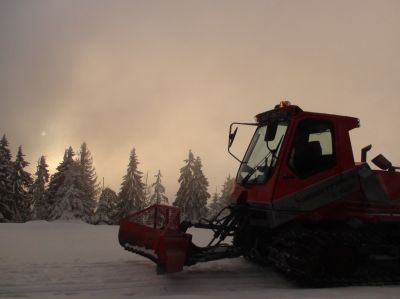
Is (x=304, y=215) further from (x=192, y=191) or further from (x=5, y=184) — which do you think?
(x=5, y=184)

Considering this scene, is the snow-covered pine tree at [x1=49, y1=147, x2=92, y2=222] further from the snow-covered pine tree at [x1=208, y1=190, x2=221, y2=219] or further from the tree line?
the snow-covered pine tree at [x1=208, y1=190, x2=221, y2=219]

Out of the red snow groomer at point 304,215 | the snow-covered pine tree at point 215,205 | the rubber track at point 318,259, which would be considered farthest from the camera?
the snow-covered pine tree at point 215,205

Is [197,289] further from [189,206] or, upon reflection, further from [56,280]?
[189,206]

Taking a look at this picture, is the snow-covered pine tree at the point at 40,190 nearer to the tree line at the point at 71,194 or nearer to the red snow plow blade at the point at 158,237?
the tree line at the point at 71,194

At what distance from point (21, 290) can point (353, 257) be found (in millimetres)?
6016

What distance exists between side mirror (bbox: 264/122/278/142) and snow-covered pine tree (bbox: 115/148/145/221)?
3950 cm

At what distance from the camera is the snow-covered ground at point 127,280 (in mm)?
6438

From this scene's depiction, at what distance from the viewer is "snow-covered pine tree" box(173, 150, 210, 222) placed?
43.1 m

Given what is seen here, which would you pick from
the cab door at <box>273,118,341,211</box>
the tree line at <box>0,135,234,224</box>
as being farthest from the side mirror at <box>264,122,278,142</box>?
the tree line at <box>0,135,234,224</box>

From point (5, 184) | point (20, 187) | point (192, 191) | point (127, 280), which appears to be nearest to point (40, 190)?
point (20, 187)

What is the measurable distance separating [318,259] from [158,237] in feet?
9.81

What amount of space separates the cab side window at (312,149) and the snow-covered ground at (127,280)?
2308 mm

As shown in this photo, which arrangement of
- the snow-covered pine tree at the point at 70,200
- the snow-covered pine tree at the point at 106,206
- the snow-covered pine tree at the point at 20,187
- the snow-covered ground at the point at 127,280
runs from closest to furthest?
the snow-covered ground at the point at 127,280
the snow-covered pine tree at the point at 70,200
the snow-covered pine tree at the point at 20,187
the snow-covered pine tree at the point at 106,206

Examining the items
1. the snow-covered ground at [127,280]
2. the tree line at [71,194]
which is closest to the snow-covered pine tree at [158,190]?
the tree line at [71,194]
